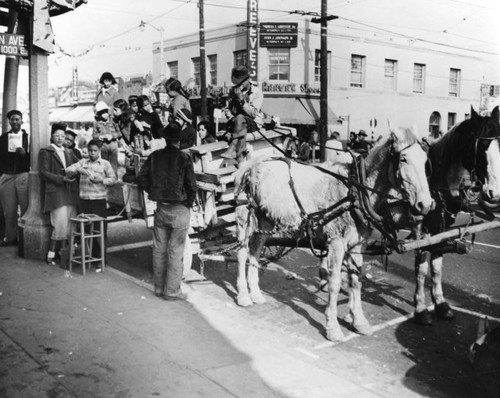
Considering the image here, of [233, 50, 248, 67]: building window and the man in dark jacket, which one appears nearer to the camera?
the man in dark jacket

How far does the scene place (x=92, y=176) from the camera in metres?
7.91

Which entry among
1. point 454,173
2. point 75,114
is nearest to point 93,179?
point 454,173

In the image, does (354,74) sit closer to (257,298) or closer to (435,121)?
(435,121)

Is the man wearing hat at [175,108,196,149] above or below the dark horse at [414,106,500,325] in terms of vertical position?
above

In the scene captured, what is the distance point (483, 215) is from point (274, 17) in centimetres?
2383

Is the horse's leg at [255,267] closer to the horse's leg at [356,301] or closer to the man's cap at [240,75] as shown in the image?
the horse's leg at [356,301]

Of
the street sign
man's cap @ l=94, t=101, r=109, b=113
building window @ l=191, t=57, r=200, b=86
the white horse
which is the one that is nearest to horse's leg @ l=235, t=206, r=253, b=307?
the white horse

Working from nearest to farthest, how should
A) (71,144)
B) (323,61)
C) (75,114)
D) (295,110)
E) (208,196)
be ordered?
(208,196) < (71,144) < (323,61) < (295,110) < (75,114)

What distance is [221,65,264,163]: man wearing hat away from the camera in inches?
316

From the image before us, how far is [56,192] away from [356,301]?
5007mm

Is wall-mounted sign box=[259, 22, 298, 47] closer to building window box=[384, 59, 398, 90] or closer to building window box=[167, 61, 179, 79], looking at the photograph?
building window box=[167, 61, 179, 79]

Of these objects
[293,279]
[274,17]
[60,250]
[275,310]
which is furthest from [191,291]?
[274,17]

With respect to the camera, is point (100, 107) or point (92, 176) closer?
point (92, 176)

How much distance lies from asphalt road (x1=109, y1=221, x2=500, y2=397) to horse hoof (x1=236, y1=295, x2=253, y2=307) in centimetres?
11
